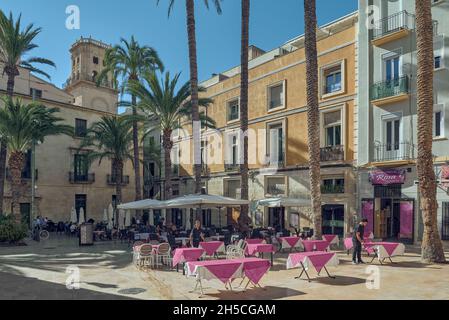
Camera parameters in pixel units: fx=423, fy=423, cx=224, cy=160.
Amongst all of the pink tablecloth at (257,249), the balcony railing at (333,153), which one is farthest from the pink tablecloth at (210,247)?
the balcony railing at (333,153)

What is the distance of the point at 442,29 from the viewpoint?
21.2 meters

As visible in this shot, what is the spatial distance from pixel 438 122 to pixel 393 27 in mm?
6067

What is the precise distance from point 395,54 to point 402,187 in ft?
24.0

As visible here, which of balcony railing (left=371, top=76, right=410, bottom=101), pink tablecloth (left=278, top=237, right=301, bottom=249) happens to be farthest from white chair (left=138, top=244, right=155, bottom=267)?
balcony railing (left=371, top=76, right=410, bottom=101)

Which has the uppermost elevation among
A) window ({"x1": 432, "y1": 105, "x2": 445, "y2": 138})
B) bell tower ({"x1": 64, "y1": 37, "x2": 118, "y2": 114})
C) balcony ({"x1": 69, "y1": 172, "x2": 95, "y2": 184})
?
bell tower ({"x1": 64, "y1": 37, "x2": 118, "y2": 114})

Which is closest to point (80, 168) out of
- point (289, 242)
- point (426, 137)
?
point (289, 242)

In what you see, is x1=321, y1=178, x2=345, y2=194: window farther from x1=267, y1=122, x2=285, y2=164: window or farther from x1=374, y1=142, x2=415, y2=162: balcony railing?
x1=267, y1=122, x2=285, y2=164: window

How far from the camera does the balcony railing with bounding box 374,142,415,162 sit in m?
21.9

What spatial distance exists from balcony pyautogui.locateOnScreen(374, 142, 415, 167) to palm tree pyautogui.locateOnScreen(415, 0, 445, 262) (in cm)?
591

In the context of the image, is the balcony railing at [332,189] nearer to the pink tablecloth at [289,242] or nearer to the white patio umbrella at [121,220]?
the pink tablecloth at [289,242]

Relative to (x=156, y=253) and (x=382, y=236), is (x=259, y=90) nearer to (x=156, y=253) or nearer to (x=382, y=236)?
(x=382, y=236)

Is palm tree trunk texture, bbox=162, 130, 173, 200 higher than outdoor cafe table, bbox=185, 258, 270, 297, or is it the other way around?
palm tree trunk texture, bbox=162, 130, 173, 200

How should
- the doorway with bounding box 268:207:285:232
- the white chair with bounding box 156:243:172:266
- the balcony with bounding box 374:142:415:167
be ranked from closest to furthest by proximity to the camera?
the white chair with bounding box 156:243:172:266, the balcony with bounding box 374:142:415:167, the doorway with bounding box 268:207:285:232
